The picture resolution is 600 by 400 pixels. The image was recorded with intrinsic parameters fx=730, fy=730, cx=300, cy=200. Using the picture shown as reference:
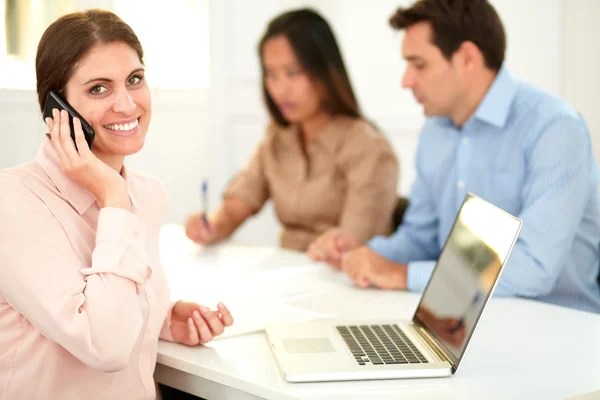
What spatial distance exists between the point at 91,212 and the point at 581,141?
1.20 meters

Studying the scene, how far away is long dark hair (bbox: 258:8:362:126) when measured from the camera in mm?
2600

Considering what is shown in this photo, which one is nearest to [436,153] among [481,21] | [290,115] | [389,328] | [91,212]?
[481,21]

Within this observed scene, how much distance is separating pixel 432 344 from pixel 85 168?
2.21 ft

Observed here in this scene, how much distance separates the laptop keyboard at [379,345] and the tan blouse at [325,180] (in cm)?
99

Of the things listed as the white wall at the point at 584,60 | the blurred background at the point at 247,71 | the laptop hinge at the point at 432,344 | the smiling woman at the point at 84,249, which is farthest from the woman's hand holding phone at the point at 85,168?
the white wall at the point at 584,60

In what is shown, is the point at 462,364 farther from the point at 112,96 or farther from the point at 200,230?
the point at 200,230

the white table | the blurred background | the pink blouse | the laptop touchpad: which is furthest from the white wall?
the pink blouse

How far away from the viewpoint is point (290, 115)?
8.63 feet

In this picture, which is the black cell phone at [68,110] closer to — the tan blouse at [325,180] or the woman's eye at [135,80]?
the woman's eye at [135,80]

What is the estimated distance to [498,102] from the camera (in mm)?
1979

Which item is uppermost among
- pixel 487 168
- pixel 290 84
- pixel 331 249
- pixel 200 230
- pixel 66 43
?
pixel 66 43

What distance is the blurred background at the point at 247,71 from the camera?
3152 millimetres

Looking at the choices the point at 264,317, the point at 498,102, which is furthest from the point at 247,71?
the point at 264,317

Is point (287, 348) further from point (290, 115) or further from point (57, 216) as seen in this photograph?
point (290, 115)
